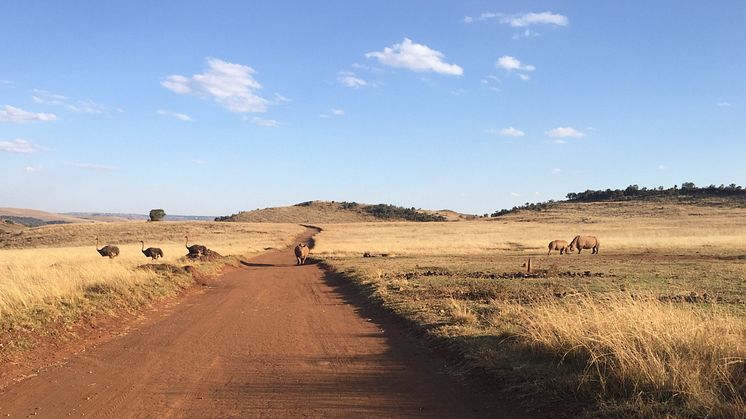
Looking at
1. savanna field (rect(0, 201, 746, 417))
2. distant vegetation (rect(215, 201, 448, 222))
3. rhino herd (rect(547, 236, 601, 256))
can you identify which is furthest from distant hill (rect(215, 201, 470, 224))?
savanna field (rect(0, 201, 746, 417))

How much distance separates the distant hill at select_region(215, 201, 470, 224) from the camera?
417ft

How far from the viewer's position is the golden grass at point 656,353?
207 inches

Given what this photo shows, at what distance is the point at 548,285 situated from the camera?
17281mm

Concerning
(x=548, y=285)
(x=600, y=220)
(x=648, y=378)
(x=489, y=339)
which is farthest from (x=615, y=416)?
(x=600, y=220)

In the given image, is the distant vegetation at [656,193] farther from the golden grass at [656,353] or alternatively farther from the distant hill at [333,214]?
the golden grass at [656,353]

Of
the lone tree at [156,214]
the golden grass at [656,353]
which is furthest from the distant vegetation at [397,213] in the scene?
the golden grass at [656,353]

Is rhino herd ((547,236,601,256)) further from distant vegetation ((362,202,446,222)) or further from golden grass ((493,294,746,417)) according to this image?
distant vegetation ((362,202,446,222))

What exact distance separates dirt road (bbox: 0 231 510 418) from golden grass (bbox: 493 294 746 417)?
141 cm

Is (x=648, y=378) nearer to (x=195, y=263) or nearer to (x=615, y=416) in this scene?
(x=615, y=416)

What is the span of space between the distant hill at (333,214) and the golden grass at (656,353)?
114391 millimetres

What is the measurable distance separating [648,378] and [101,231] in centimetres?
8222

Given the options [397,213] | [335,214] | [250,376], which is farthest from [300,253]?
[397,213]

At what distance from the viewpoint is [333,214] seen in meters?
135

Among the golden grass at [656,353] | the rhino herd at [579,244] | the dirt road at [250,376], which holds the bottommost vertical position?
the rhino herd at [579,244]
